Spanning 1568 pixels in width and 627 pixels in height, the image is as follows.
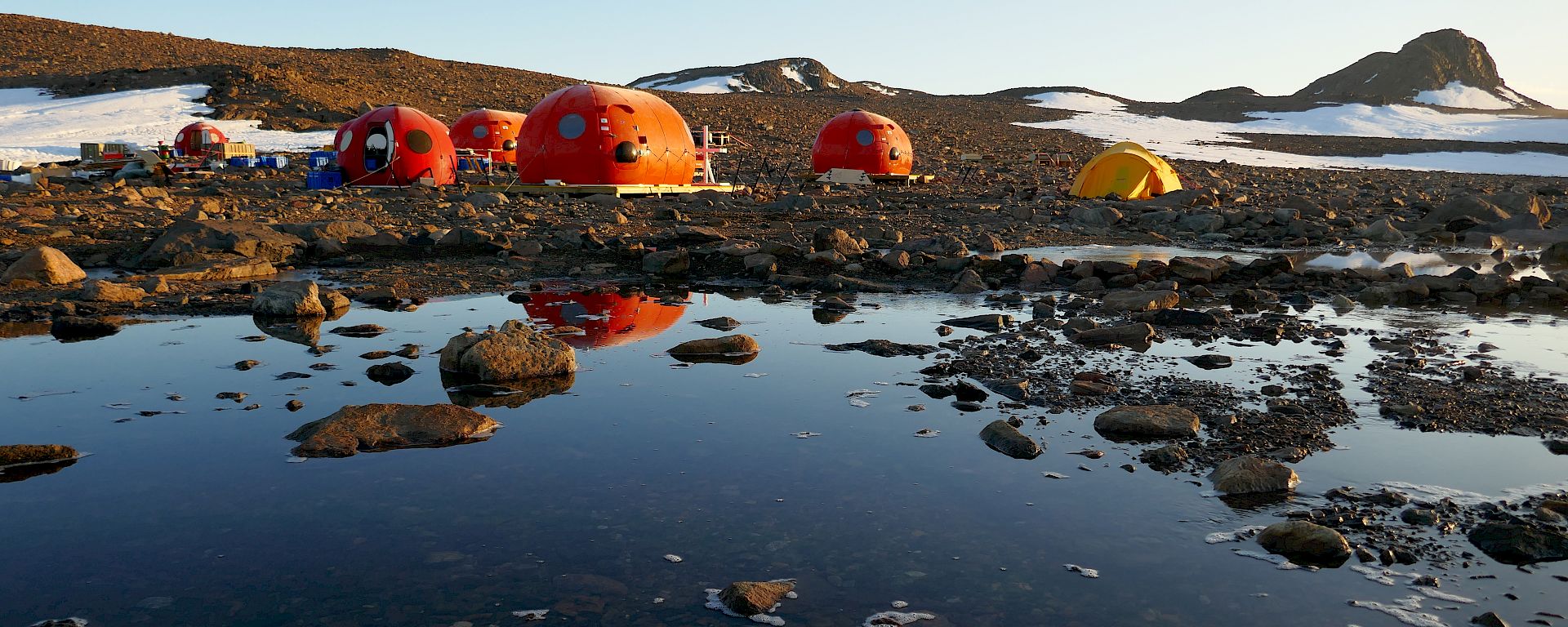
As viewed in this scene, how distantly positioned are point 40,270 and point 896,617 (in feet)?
29.1

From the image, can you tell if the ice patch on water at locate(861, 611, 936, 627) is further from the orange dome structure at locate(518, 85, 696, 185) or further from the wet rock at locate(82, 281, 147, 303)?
the orange dome structure at locate(518, 85, 696, 185)

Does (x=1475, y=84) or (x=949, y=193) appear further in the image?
(x=1475, y=84)

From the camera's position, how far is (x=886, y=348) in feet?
22.7

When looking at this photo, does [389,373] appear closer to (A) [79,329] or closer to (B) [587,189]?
(A) [79,329]

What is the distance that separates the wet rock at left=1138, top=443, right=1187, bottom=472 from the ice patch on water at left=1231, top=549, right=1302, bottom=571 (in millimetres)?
868

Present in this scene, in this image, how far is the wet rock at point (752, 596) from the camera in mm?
3062

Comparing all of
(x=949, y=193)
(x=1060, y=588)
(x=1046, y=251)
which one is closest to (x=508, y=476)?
(x=1060, y=588)

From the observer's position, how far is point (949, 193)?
909 inches

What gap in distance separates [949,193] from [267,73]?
3650 centimetres

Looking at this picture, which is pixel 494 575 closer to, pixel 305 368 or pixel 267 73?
pixel 305 368

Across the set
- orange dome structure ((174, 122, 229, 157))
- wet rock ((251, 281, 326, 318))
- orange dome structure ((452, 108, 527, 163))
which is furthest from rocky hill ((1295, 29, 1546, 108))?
wet rock ((251, 281, 326, 318))

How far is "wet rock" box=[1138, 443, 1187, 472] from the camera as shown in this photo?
4469 millimetres

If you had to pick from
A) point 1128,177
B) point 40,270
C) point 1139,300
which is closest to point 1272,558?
point 1139,300

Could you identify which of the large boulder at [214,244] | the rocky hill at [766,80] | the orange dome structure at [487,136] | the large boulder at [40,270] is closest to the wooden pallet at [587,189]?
the large boulder at [214,244]
